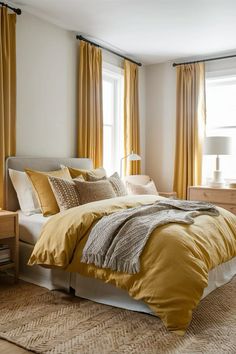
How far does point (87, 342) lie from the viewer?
2.17 m

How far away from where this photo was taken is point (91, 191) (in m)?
3.42

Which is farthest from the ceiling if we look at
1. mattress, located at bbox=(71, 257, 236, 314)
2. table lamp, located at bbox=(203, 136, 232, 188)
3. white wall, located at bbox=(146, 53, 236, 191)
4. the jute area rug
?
the jute area rug

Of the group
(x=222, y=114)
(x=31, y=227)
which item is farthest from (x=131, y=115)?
(x=31, y=227)

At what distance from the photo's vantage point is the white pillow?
3.55 metres

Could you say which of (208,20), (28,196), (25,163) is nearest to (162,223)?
(28,196)

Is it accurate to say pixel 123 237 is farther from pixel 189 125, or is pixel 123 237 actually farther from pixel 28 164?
pixel 189 125

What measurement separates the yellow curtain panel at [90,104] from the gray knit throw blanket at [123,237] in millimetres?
1917

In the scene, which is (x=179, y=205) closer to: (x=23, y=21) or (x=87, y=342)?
(x=87, y=342)

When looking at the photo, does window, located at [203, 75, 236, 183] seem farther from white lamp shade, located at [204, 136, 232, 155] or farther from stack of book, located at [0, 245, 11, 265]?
stack of book, located at [0, 245, 11, 265]

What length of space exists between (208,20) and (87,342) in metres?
3.55

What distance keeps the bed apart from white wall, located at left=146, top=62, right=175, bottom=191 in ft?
8.08

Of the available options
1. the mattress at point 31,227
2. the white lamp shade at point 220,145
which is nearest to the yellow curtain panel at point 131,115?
the white lamp shade at point 220,145

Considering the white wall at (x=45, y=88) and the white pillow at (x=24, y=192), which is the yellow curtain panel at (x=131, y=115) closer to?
the white wall at (x=45, y=88)

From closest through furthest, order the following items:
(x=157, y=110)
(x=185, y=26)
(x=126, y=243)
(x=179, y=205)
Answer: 1. (x=126, y=243)
2. (x=179, y=205)
3. (x=185, y=26)
4. (x=157, y=110)
